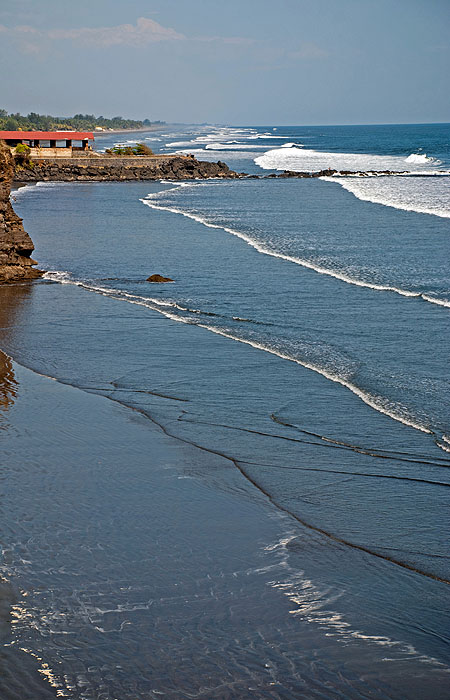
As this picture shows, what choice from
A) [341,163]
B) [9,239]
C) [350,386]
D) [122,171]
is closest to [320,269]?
[9,239]

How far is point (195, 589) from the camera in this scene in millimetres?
6312

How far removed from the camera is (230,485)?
8.43m

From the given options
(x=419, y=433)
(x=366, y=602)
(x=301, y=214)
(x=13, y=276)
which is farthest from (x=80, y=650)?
(x=301, y=214)

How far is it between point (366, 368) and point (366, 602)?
6.74 m

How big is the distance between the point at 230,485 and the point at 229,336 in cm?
676

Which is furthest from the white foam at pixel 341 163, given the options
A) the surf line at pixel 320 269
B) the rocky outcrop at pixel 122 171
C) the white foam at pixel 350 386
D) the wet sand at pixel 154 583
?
the wet sand at pixel 154 583

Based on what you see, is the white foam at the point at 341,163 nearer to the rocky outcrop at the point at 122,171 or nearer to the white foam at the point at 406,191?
the rocky outcrop at the point at 122,171

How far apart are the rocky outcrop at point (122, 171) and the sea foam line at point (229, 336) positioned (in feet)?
168

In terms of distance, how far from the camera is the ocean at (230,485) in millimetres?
5520

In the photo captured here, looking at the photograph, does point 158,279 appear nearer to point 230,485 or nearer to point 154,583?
point 230,485

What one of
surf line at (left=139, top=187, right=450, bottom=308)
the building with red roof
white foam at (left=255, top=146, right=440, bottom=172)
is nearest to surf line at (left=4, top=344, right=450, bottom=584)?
surf line at (left=139, top=187, right=450, bottom=308)

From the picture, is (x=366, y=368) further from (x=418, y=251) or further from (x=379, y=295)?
(x=418, y=251)

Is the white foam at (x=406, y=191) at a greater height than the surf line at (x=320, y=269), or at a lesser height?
greater

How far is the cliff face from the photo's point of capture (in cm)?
2105
